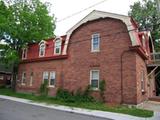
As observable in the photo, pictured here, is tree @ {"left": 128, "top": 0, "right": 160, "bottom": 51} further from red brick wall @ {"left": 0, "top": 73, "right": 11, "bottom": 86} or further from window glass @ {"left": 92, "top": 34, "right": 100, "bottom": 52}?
red brick wall @ {"left": 0, "top": 73, "right": 11, "bottom": 86}

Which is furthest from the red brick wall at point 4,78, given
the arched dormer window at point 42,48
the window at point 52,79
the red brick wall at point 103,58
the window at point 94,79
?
the window at point 94,79

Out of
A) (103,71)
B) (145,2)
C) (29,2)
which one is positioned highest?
(145,2)

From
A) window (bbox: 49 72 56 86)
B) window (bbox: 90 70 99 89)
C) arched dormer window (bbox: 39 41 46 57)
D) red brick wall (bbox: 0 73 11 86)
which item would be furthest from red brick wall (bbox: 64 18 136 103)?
red brick wall (bbox: 0 73 11 86)

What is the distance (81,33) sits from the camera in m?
19.6

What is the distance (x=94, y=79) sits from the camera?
1773 cm

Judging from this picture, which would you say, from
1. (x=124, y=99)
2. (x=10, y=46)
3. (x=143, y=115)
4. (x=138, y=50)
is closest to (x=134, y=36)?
(x=138, y=50)

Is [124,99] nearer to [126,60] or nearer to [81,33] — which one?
[126,60]

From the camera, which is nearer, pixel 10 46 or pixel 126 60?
pixel 126 60

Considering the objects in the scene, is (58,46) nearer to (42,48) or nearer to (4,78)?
(42,48)

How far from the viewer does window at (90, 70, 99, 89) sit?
17.5 m

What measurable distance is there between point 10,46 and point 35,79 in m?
6.87

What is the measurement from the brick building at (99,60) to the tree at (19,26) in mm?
3848

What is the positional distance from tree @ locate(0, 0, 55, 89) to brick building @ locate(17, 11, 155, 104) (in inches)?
152

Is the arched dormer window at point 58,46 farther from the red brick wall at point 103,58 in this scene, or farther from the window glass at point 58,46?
the red brick wall at point 103,58
